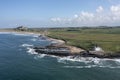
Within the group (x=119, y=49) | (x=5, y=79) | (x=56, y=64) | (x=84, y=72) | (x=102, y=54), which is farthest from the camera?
(x=119, y=49)

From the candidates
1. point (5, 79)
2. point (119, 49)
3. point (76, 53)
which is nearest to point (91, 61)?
point (76, 53)

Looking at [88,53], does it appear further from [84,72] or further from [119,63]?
[84,72]

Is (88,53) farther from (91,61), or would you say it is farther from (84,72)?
(84,72)

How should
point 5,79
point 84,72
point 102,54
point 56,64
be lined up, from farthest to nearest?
point 102,54 → point 56,64 → point 84,72 → point 5,79

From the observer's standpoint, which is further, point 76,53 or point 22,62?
point 76,53

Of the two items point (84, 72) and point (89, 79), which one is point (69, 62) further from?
point (89, 79)

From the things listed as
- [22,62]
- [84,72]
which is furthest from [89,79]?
[22,62]

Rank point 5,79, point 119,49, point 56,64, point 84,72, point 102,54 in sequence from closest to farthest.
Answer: point 5,79
point 84,72
point 56,64
point 102,54
point 119,49

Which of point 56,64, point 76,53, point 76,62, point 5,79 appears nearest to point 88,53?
point 76,53

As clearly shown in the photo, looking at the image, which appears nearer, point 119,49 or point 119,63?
point 119,63
